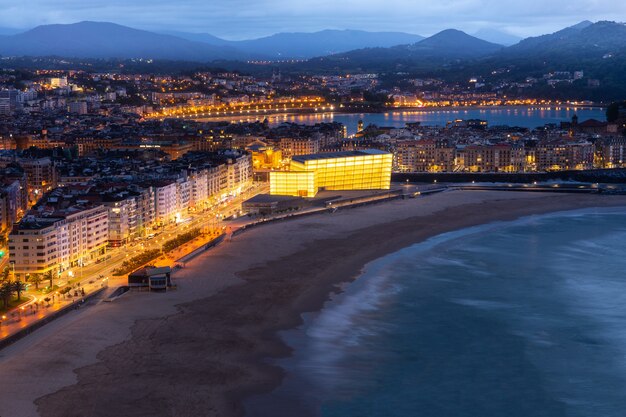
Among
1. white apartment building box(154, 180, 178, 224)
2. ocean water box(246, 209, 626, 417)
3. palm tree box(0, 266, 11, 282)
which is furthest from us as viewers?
white apartment building box(154, 180, 178, 224)

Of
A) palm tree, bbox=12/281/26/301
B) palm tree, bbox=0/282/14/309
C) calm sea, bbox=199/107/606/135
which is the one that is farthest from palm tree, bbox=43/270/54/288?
calm sea, bbox=199/107/606/135

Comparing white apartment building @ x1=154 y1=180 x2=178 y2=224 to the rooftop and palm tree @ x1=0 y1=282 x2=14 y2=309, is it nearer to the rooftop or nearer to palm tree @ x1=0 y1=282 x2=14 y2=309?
the rooftop

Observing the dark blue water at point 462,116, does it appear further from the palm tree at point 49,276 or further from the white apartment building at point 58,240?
the palm tree at point 49,276

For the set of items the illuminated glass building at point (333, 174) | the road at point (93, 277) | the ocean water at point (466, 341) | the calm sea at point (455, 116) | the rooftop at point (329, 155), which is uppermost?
the calm sea at point (455, 116)

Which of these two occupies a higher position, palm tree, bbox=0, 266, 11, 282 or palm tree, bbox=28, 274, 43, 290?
palm tree, bbox=0, 266, 11, 282

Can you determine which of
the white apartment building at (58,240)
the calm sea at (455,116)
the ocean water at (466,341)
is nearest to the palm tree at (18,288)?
the white apartment building at (58,240)

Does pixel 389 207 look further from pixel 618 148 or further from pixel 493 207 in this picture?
pixel 618 148

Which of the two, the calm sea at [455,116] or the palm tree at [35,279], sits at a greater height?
the calm sea at [455,116]

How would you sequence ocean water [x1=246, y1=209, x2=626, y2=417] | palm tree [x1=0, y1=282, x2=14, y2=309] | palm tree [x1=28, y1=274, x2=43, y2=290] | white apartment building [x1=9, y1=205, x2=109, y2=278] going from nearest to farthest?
ocean water [x1=246, y1=209, x2=626, y2=417] < palm tree [x1=0, y1=282, x2=14, y2=309] < palm tree [x1=28, y1=274, x2=43, y2=290] < white apartment building [x1=9, y1=205, x2=109, y2=278]
